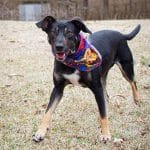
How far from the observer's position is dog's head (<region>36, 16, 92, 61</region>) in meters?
4.39

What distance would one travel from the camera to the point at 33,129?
5.16m

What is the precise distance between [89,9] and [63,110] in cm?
1156

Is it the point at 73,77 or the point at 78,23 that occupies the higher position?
the point at 78,23

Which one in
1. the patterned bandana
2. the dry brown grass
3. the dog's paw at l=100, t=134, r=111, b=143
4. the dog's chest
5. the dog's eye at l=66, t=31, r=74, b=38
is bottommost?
the dry brown grass

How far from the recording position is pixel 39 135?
483 centimetres

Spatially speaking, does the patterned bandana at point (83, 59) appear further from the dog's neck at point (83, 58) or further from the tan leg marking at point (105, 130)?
the tan leg marking at point (105, 130)

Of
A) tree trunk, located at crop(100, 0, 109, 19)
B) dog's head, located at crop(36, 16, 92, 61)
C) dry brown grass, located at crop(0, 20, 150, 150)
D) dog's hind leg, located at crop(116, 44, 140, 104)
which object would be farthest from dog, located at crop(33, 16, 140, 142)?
tree trunk, located at crop(100, 0, 109, 19)

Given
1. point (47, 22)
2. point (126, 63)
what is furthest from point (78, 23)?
point (126, 63)

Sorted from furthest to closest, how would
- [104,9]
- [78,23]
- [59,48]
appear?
[104,9]
[78,23]
[59,48]

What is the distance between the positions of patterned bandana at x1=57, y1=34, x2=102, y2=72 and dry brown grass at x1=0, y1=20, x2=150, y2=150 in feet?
2.65

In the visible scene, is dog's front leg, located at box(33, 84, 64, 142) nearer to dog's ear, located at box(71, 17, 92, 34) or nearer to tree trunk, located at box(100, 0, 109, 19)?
dog's ear, located at box(71, 17, 92, 34)

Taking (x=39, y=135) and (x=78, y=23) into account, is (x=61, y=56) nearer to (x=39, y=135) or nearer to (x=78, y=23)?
(x=78, y=23)

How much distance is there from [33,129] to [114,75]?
2929 mm

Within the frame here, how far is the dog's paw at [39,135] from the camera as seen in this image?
15.8 ft
